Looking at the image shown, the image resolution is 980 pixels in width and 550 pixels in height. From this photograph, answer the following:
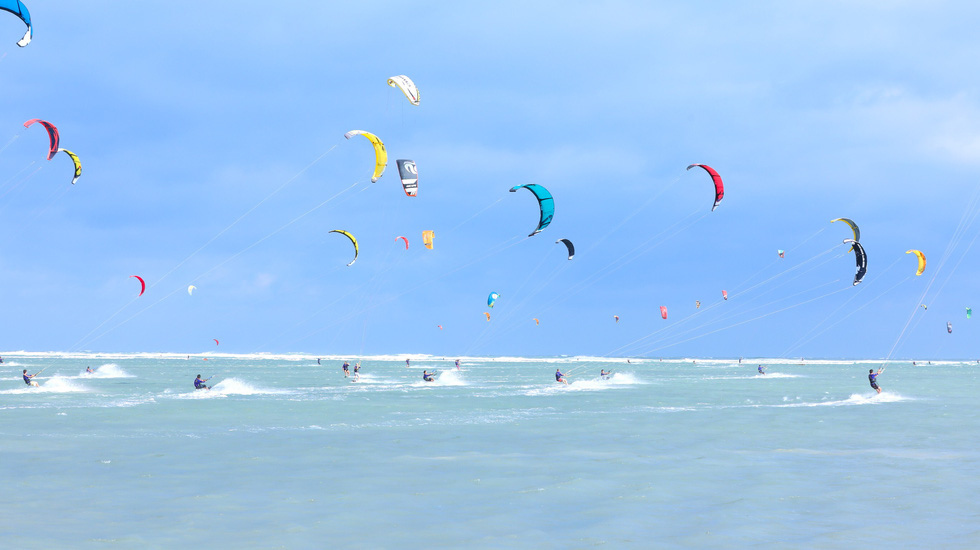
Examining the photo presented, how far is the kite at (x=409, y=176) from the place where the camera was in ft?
86.9

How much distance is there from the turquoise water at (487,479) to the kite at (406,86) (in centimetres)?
992

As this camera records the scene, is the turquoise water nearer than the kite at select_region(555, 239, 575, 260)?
Yes

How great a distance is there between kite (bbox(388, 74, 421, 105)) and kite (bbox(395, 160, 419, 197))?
2.71 m

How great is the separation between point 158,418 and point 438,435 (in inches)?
402

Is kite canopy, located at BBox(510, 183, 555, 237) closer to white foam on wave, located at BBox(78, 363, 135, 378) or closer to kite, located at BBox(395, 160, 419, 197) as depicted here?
kite, located at BBox(395, 160, 419, 197)

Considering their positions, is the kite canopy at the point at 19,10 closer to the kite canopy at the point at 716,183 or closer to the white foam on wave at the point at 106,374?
the kite canopy at the point at 716,183

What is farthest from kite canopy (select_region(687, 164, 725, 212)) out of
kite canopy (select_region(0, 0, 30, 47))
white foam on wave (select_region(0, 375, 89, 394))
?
white foam on wave (select_region(0, 375, 89, 394))

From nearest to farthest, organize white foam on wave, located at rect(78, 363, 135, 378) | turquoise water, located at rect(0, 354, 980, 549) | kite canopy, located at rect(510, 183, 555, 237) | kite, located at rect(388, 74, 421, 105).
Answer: turquoise water, located at rect(0, 354, 980, 549) → kite, located at rect(388, 74, 421, 105) → kite canopy, located at rect(510, 183, 555, 237) → white foam on wave, located at rect(78, 363, 135, 378)

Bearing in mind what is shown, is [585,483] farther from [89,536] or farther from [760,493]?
[89,536]

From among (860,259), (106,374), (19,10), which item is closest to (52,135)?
(19,10)

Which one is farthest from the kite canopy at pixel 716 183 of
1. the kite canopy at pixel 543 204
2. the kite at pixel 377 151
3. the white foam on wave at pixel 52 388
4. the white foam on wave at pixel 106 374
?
the white foam on wave at pixel 106 374

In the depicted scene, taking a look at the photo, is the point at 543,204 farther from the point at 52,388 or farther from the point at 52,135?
the point at 52,388

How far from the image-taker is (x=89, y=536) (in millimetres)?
10281

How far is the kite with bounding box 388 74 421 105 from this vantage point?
24.7 metres
